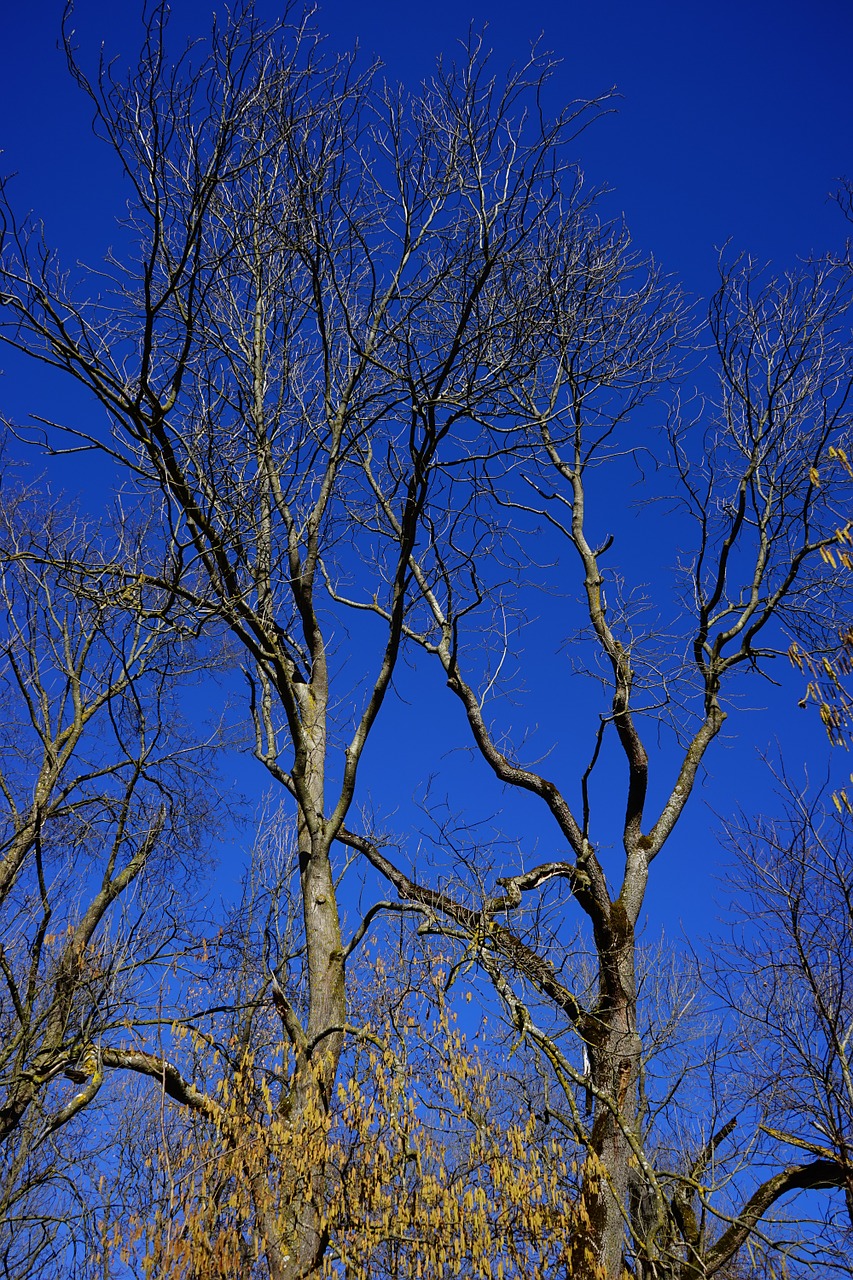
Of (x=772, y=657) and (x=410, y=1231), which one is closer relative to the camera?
(x=410, y=1231)

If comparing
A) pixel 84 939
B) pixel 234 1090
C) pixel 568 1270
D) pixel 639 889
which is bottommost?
pixel 568 1270

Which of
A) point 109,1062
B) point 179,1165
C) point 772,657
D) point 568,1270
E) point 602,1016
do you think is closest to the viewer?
point 179,1165

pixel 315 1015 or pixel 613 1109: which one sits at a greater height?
pixel 315 1015

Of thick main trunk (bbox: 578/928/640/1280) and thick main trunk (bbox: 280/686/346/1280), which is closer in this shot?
thick main trunk (bbox: 280/686/346/1280)

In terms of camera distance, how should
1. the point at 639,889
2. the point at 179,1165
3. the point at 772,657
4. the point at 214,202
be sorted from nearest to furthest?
1. the point at 179,1165
2. the point at 214,202
3. the point at 639,889
4. the point at 772,657

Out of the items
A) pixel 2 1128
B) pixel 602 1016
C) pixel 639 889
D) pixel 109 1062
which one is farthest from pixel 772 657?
pixel 2 1128

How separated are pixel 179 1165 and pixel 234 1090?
618mm

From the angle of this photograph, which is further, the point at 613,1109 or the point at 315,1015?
the point at 613,1109

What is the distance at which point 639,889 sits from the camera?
778 centimetres

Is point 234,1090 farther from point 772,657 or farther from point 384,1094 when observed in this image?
point 772,657

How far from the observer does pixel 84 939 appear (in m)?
8.38

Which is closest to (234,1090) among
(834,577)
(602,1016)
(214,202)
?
(602,1016)

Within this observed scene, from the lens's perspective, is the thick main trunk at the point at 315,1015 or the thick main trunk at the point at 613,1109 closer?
the thick main trunk at the point at 315,1015

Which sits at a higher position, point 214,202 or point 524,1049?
point 214,202
